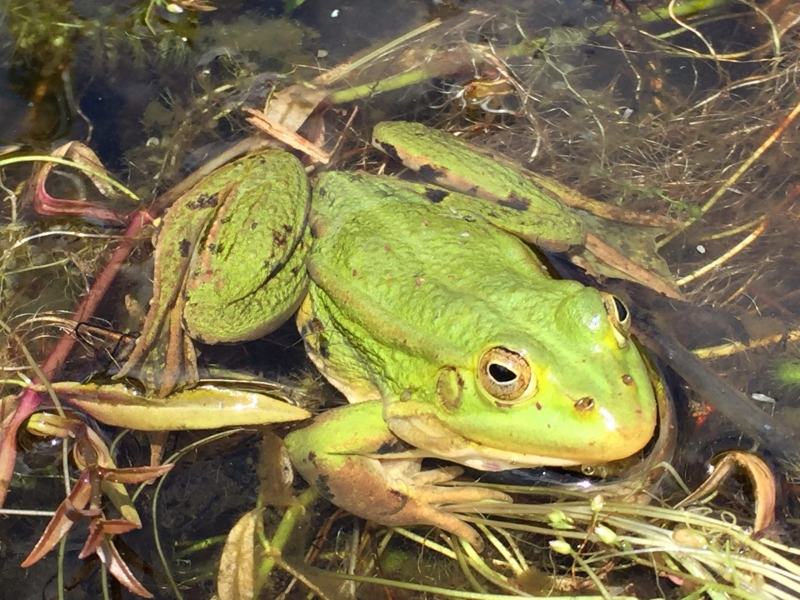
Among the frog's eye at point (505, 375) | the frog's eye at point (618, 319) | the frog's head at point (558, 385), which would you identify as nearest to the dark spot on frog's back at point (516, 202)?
the frog's head at point (558, 385)

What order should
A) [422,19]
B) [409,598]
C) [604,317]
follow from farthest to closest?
[422,19] → [409,598] → [604,317]

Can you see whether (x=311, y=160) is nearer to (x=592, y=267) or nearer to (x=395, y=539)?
(x=592, y=267)

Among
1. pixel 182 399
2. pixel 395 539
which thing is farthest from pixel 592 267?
pixel 182 399

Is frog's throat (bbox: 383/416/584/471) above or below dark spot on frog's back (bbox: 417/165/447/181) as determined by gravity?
below

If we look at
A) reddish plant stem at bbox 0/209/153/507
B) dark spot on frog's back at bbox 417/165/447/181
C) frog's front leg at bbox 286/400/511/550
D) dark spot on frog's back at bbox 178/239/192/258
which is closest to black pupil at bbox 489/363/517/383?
frog's front leg at bbox 286/400/511/550

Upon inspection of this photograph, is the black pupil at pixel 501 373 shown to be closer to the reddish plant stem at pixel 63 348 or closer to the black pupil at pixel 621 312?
the black pupil at pixel 621 312

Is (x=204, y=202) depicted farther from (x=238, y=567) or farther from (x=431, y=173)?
(x=238, y=567)

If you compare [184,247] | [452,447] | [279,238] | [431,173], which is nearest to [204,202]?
[184,247]

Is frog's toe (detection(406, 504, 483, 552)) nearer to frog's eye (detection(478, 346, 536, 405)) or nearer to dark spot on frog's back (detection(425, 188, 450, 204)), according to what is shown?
frog's eye (detection(478, 346, 536, 405))
